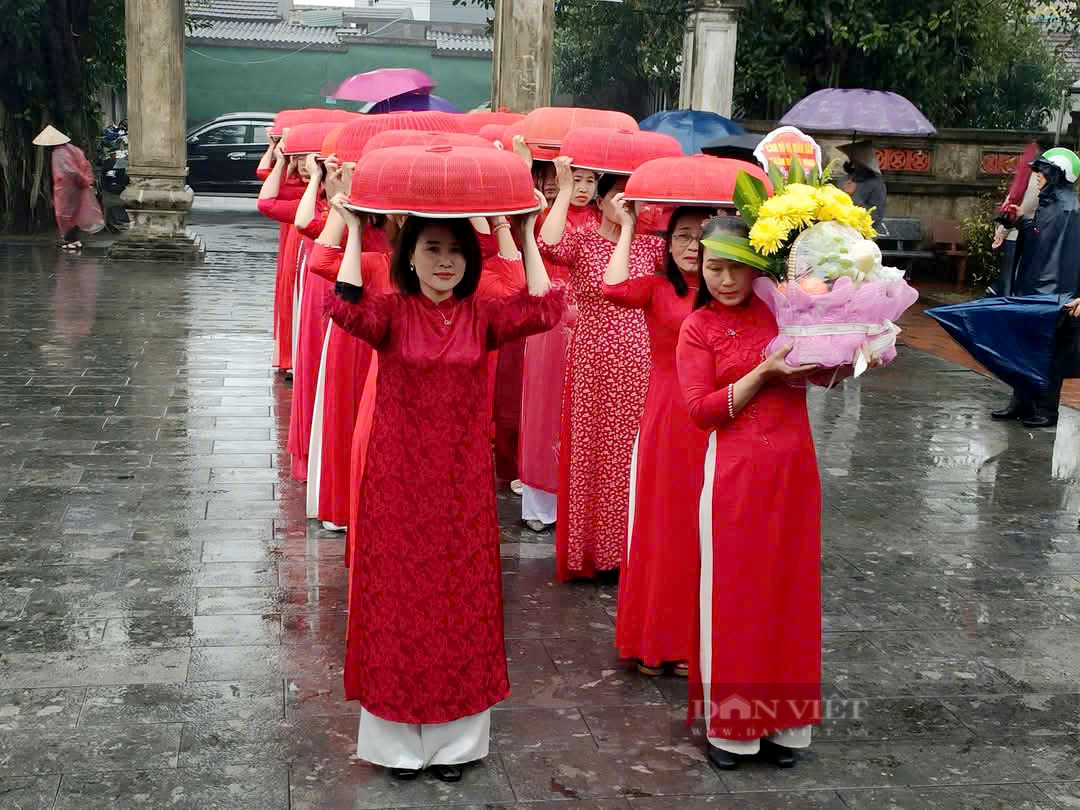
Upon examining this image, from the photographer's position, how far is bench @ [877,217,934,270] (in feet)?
52.7

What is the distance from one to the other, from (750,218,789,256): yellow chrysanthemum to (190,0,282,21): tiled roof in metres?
31.5

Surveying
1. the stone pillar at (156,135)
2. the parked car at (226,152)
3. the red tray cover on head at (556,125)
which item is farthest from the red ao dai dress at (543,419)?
the parked car at (226,152)

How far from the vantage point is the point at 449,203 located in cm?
354

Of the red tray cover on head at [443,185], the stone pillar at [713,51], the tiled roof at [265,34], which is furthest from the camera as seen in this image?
the tiled roof at [265,34]

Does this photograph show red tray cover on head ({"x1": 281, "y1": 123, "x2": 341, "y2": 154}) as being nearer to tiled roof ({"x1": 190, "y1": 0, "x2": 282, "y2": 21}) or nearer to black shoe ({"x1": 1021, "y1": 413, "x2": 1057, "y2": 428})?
black shoe ({"x1": 1021, "y1": 413, "x2": 1057, "y2": 428})

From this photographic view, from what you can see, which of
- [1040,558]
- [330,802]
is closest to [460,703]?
[330,802]

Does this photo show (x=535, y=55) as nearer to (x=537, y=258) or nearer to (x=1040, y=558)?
(x=1040, y=558)

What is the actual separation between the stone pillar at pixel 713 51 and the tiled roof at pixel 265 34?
16396 millimetres

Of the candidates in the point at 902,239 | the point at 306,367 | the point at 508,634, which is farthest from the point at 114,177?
the point at 508,634

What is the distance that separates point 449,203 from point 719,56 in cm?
1285

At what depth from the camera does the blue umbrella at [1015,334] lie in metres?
8.77

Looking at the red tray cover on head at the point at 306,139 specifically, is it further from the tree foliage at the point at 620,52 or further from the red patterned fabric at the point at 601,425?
the tree foliage at the point at 620,52

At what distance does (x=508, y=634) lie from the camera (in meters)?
5.11

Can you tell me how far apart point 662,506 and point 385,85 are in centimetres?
561
